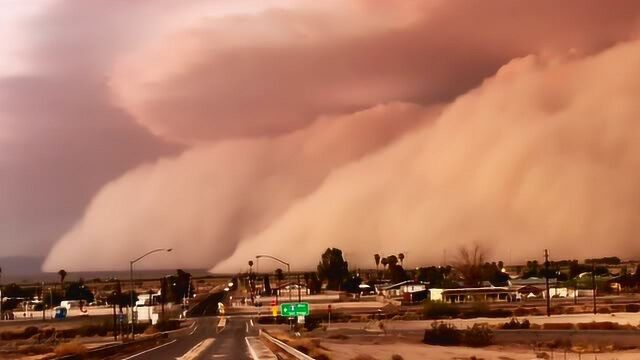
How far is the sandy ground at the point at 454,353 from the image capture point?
216ft

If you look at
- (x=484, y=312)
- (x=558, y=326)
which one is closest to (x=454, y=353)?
(x=558, y=326)

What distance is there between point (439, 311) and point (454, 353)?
242 ft

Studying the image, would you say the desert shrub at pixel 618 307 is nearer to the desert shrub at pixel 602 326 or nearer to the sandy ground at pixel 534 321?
the sandy ground at pixel 534 321

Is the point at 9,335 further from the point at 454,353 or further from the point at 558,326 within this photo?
the point at 558,326

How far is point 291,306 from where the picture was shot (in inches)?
3927

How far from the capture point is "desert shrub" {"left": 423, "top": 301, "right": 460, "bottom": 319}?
15000 cm

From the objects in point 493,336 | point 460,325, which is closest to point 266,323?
point 460,325

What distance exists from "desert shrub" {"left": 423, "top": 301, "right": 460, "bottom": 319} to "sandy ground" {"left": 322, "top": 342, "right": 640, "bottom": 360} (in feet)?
201

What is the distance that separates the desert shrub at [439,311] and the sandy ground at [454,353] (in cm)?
6136

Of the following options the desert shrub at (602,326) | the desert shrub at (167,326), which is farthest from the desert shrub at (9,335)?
the desert shrub at (602,326)

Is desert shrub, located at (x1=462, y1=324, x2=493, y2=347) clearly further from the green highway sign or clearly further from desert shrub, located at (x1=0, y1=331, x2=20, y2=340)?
desert shrub, located at (x1=0, y1=331, x2=20, y2=340)

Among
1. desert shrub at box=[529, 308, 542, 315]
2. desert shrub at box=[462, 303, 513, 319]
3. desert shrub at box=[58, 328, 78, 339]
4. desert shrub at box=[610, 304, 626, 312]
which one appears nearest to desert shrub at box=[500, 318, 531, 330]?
desert shrub at box=[462, 303, 513, 319]

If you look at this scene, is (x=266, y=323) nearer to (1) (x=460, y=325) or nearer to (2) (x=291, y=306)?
(1) (x=460, y=325)

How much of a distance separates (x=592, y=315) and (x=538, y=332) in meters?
29.0
